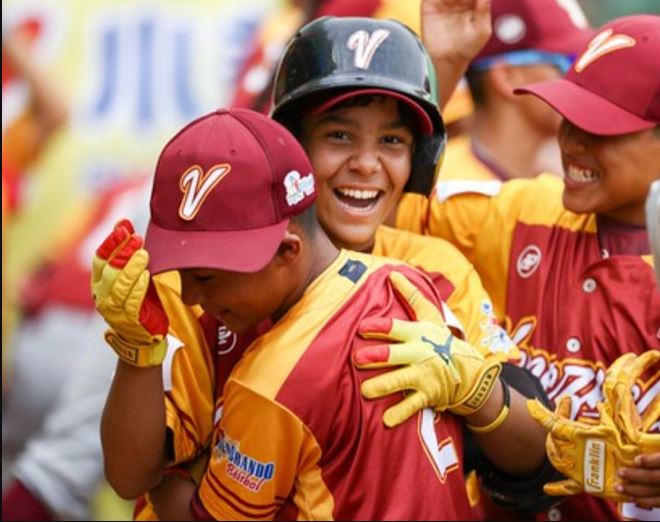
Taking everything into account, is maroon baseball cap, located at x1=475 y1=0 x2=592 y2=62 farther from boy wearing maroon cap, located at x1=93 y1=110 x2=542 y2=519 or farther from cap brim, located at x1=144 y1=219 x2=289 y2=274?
cap brim, located at x1=144 y1=219 x2=289 y2=274

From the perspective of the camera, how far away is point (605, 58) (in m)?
3.38

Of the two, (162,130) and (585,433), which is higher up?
(585,433)

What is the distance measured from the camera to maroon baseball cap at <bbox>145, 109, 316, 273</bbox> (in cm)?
274

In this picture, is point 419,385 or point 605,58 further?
point 605,58

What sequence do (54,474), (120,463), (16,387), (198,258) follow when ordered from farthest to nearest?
(16,387)
(54,474)
(120,463)
(198,258)

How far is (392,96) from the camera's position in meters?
3.14

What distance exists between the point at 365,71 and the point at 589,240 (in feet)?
2.35

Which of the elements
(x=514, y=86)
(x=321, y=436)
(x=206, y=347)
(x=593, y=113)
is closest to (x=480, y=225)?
(x=593, y=113)

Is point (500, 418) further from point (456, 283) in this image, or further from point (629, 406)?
point (456, 283)

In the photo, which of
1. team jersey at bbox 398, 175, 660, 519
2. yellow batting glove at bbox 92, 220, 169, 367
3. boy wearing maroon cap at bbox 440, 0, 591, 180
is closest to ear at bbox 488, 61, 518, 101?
boy wearing maroon cap at bbox 440, 0, 591, 180

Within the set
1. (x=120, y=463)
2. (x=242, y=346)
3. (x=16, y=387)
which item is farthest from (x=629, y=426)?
(x=16, y=387)

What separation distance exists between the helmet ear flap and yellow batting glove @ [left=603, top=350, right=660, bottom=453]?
628 millimetres

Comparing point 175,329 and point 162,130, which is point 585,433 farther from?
point 162,130

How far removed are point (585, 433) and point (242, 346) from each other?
731 millimetres
